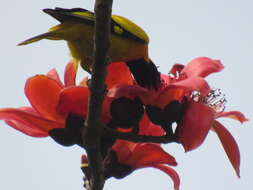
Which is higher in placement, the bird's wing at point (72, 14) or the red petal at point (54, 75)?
the bird's wing at point (72, 14)

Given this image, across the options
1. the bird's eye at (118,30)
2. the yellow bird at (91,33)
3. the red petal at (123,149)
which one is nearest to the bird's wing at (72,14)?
the yellow bird at (91,33)

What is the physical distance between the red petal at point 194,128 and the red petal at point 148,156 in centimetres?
12

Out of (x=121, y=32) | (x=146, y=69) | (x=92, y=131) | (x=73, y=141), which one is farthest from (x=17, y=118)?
(x=121, y=32)

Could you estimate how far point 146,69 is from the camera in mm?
2467

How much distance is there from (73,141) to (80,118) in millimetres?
88

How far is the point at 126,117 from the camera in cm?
163

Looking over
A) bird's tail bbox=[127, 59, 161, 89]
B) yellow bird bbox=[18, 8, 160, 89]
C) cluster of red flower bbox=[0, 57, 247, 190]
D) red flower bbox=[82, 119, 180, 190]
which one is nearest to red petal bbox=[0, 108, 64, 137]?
cluster of red flower bbox=[0, 57, 247, 190]

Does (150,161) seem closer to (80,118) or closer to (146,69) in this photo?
(80,118)

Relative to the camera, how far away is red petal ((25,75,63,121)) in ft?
5.72

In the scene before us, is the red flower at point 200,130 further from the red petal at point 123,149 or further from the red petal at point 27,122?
the red petal at point 27,122

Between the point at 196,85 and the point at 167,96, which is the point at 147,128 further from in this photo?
the point at 196,85

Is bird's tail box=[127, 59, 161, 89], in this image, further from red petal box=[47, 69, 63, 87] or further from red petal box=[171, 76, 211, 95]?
red petal box=[47, 69, 63, 87]

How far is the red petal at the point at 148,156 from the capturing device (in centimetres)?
171

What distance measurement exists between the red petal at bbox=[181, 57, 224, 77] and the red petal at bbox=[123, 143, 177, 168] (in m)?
0.37
